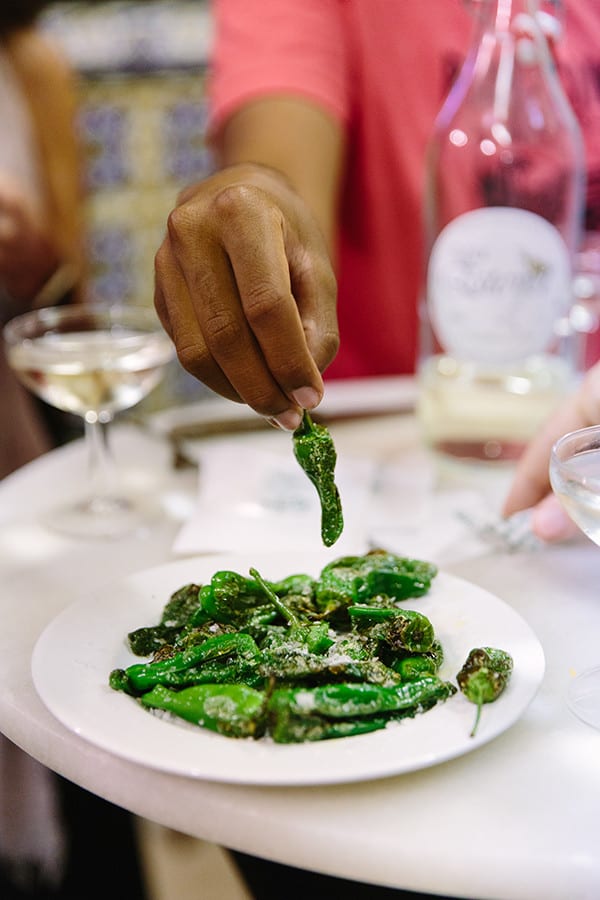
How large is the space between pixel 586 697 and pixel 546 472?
348mm

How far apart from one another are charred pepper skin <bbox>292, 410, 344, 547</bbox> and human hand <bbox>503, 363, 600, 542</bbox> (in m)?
0.26

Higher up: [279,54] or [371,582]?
[279,54]

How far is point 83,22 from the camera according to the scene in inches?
132

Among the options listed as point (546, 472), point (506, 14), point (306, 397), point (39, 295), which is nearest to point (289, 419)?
point (306, 397)

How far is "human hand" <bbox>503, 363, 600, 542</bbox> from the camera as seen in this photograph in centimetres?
105

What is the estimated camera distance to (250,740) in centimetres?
68

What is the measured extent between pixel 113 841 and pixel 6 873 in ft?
0.56

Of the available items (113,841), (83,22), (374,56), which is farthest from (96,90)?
(113,841)

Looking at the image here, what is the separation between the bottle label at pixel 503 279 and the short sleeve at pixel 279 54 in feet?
2.13

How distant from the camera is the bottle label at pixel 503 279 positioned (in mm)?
1333

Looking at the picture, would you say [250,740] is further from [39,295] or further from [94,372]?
[39,295]

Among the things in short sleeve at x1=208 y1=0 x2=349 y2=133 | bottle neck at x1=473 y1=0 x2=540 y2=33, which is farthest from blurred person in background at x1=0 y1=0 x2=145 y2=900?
bottle neck at x1=473 y1=0 x2=540 y2=33

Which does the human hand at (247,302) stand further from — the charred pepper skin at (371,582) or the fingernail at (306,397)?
the charred pepper skin at (371,582)

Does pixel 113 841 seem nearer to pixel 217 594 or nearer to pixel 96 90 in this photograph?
pixel 217 594
